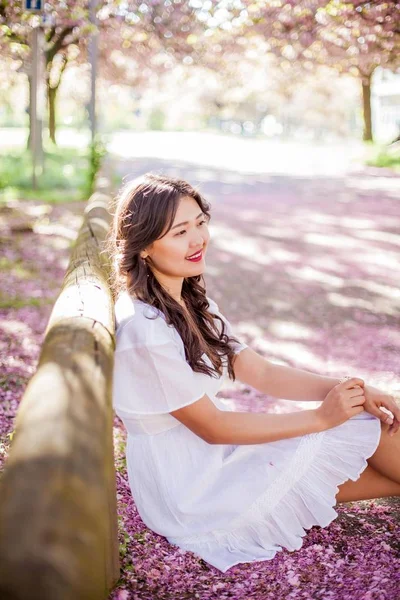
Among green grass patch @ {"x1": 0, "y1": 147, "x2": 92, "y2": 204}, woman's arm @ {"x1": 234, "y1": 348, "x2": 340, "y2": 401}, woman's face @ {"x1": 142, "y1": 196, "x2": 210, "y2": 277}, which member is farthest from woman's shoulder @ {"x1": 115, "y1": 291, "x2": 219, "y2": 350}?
green grass patch @ {"x1": 0, "y1": 147, "x2": 92, "y2": 204}

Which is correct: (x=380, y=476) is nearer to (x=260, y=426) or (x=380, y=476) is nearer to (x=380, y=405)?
(x=380, y=405)

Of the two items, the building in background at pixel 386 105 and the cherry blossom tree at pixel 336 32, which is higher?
the building in background at pixel 386 105

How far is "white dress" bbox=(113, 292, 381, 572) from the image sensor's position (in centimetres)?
261

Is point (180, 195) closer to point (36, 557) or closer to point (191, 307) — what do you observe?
point (191, 307)

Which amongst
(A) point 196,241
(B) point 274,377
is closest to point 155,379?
(A) point 196,241

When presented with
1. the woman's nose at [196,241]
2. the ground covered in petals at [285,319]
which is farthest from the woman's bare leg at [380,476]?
the woman's nose at [196,241]

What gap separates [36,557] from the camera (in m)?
1.43

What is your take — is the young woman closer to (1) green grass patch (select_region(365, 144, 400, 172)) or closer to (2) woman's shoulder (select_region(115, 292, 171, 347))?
(2) woman's shoulder (select_region(115, 292, 171, 347))

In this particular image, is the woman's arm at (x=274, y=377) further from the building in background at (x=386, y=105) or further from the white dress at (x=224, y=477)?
the building in background at (x=386, y=105)

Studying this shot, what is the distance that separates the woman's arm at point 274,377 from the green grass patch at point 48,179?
11936mm

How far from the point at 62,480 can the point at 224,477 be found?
1218 millimetres

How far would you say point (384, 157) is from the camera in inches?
913

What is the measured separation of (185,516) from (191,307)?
0.78 metres

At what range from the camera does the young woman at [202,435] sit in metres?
2.57
